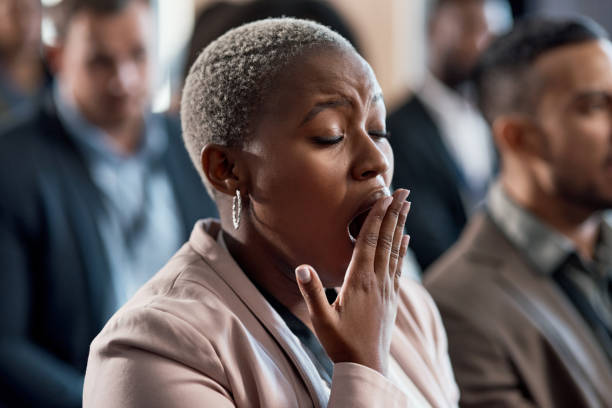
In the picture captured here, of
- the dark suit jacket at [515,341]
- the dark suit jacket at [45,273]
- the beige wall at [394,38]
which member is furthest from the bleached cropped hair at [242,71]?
the beige wall at [394,38]

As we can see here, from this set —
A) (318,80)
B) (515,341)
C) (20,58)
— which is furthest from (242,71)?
(20,58)

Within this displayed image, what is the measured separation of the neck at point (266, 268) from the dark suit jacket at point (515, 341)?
644 millimetres

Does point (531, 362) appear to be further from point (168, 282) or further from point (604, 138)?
point (168, 282)

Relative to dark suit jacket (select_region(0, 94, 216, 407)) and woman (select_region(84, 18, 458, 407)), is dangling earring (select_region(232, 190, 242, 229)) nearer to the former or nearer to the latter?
woman (select_region(84, 18, 458, 407))

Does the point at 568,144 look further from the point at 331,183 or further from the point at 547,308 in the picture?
the point at 331,183

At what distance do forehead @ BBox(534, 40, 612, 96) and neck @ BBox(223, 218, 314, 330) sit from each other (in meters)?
1.05

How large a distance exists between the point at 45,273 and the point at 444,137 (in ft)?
5.03

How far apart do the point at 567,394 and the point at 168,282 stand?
0.98 meters

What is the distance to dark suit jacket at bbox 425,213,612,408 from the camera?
1839 millimetres

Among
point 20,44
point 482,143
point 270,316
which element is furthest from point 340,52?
point 20,44

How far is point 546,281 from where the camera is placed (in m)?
2.01

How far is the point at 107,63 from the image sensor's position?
8.64 ft

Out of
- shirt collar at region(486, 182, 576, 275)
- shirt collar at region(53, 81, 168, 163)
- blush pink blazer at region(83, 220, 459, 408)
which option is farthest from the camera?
shirt collar at region(53, 81, 168, 163)

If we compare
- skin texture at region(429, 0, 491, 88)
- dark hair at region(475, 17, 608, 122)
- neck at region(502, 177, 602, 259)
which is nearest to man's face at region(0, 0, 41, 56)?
skin texture at region(429, 0, 491, 88)
